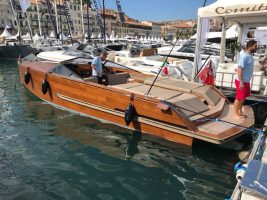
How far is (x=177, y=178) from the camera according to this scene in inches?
192

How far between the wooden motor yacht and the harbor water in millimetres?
341

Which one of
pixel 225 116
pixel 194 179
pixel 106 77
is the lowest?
pixel 194 179

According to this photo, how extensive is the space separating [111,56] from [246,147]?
10461mm

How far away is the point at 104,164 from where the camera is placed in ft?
17.6

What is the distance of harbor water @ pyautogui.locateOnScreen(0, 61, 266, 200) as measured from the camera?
4.48 m

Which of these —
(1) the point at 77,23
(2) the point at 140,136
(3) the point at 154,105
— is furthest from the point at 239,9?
(1) the point at 77,23

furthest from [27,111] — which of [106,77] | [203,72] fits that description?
[203,72]

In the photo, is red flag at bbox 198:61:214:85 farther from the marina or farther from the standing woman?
the standing woman

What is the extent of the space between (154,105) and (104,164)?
5.34 feet

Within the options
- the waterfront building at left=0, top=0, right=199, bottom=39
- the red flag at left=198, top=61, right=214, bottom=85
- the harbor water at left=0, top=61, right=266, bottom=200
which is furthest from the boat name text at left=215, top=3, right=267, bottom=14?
the waterfront building at left=0, top=0, right=199, bottom=39

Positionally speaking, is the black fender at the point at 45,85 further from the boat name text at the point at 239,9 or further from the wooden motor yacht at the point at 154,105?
the boat name text at the point at 239,9

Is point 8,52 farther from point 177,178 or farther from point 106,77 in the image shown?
point 177,178

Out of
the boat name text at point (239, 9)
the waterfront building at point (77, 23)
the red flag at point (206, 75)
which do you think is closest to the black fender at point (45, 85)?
the red flag at point (206, 75)

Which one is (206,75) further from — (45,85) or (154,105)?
(45,85)
